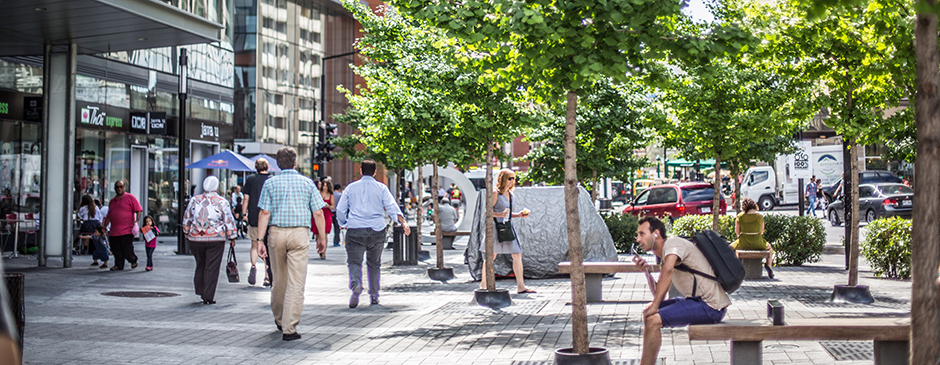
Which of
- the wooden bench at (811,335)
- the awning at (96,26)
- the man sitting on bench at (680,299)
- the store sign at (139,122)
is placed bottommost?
the wooden bench at (811,335)

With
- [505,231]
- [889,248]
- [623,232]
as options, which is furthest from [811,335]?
[623,232]

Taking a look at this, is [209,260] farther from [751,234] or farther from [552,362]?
[751,234]

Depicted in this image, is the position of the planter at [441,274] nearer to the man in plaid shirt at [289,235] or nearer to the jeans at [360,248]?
the jeans at [360,248]

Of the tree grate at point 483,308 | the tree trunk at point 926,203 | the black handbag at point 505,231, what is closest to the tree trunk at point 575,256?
the tree trunk at point 926,203

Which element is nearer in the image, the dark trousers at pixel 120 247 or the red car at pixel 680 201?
the dark trousers at pixel 120 247

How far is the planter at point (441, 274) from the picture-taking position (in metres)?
14.2

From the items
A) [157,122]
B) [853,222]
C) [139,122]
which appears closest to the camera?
[853,222]

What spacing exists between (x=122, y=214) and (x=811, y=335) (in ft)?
40.6

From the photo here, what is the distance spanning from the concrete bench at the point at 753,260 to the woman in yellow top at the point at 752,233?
0.14 m

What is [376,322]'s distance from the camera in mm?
9344

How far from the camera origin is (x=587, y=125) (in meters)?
25.0


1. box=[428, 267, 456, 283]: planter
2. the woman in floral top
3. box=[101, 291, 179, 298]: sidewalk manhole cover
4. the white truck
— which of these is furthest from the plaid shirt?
the white truck

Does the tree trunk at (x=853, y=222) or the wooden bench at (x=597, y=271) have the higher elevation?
the tree trunk at (x=853, y=222)

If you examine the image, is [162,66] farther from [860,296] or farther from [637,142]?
[860,296]
